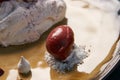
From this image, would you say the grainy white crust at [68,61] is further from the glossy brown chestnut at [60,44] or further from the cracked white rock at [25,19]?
the cracked white rock at [25,19]

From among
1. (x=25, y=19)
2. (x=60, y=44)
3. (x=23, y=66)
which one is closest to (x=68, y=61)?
(x=60, y=44)

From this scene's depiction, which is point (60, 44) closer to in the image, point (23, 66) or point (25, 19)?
point (23, 66)

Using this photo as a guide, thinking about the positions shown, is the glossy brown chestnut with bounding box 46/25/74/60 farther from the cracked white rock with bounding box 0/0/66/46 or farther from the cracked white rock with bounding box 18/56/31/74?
the cracked white rock with bounding box 0/0/66/46

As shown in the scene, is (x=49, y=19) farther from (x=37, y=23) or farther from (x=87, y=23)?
(x=87, y=23)

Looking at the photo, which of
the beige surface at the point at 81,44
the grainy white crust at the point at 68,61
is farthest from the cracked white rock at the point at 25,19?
the grainy white crust at the point at 68,61

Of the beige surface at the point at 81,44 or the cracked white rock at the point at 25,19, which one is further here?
the cracked white rock at the point at 25,19

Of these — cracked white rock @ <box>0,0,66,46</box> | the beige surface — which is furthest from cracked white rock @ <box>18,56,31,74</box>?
cracked white rock @ <box>0,0,66,46</box>
